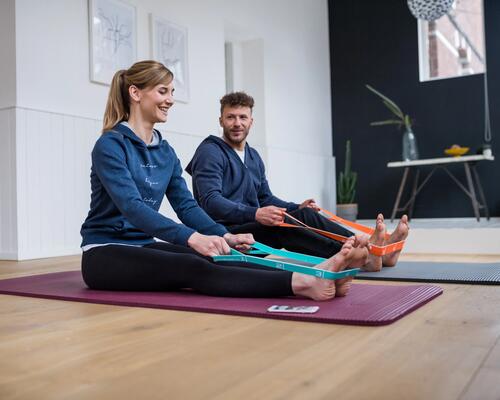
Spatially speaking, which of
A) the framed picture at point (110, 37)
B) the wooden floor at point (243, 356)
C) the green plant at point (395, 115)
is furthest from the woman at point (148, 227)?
the green plant at point (395, 115)

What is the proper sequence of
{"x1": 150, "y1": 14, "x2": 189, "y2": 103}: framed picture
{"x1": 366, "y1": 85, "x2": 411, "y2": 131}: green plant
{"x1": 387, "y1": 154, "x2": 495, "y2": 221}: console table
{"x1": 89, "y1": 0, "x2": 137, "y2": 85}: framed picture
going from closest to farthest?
{"x1": 89, "y1": 0, "x2": 137, "y2": 85}: framed picture < {"x1": 150, "y1": 14, "x2": 189, "y2": 103}: framed picture < {"x1": 387, "y1": 154, "x2": 495, "y2": 221}: console table < {"x1": 366, "y1": 85, "x2": 411, "y2": 131}: green plant

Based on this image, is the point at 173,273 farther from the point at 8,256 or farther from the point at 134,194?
the point at 8,256

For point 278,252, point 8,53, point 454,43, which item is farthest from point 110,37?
point 454,43

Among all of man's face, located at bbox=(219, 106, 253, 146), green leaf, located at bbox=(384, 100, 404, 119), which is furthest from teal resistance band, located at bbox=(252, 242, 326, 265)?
green leaf, located at bbox=(384, 100, 404, 119)

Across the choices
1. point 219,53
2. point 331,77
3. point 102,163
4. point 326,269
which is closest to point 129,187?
point 102,163

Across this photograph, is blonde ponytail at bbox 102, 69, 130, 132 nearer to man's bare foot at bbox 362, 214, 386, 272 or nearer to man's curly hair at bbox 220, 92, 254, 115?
man's curly hair at bbox 220, 92, 254, 115

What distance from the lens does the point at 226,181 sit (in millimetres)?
2592

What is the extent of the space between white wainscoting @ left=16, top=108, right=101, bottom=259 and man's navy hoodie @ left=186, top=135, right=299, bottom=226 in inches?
60.5

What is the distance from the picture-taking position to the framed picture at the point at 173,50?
460 cm

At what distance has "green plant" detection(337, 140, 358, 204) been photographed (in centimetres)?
655

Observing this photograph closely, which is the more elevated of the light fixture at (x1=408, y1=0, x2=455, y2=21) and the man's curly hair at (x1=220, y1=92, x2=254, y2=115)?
the light fixture at (x1=408, y1=0, x2=455, y2=21)

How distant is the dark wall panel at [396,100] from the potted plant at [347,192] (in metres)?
0.14

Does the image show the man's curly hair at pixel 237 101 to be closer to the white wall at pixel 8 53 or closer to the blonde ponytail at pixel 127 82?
the blonde ponytail at pixel 127 82

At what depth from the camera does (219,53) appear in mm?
5344
